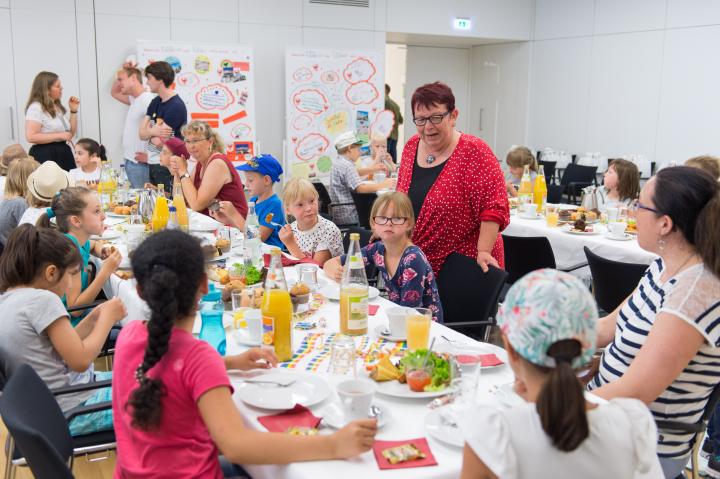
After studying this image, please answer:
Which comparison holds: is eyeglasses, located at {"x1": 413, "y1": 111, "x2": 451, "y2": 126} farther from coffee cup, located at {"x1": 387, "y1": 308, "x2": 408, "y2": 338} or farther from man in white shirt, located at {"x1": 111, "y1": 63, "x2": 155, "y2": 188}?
man in white shirt, located at {"x1": 111, "y1": 63, "x2": 155, "y2": 188}

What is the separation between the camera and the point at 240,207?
4.88 meters

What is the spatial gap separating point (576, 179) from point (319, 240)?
5403 mm

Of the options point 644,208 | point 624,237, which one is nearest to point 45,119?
point 624,237

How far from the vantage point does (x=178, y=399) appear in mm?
1484

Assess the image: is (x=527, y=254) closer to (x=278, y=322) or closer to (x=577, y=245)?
(x=577, y=245)

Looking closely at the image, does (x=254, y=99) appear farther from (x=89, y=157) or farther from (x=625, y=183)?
(x=625, y=183)

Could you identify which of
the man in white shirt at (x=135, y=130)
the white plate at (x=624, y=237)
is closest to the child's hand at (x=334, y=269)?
Answer: the white plate at (x=624, y=237)

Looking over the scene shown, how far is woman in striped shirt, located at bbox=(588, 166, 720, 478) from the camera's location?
5.61ft

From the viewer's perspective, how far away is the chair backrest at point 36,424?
1.45m

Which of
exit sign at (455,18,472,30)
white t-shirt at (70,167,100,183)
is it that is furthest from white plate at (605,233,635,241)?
exit sign at (455,18,472,30)

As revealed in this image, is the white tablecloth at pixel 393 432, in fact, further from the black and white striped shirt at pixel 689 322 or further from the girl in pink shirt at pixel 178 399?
the black and white striped shirt at pixel 689 322

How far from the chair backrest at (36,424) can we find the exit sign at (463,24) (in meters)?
8.58

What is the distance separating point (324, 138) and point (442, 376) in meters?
6.94

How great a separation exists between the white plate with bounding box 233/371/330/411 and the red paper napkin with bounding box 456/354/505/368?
0.42 m
